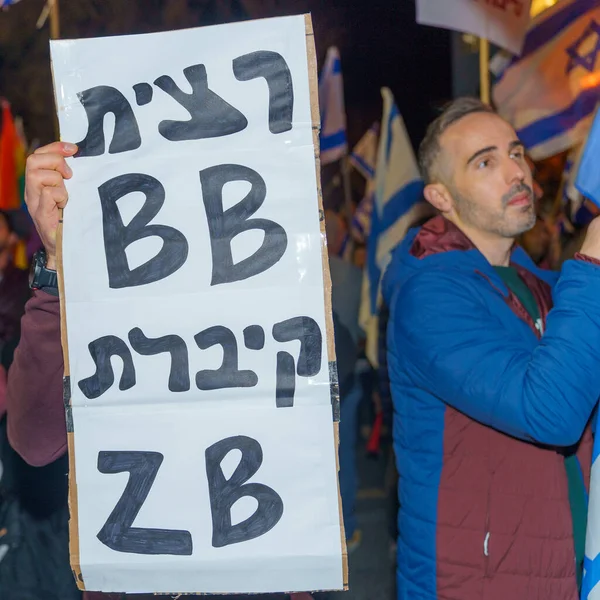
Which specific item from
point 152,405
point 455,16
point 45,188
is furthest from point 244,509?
point 455,16

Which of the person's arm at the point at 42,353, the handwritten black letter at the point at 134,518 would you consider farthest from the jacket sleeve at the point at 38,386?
the handwritten black letter at the point at 134,518

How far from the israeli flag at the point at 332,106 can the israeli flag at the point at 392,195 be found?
2.97 ft

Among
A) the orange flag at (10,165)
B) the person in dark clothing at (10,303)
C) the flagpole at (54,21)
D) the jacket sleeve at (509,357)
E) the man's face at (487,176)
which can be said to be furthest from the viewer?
the orange flag at (10,165)

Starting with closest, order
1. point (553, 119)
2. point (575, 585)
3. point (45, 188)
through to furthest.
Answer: point (45, 188) < point (575, 585) < point (553, 119)

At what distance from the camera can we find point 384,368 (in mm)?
4555

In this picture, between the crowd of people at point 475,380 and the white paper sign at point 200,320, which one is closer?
the white paper sign at point 200,320

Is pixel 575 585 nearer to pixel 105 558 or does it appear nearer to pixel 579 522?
pixel 579 522

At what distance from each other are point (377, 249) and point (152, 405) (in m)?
3.25

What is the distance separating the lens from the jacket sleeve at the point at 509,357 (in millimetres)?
1859

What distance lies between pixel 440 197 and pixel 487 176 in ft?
0.48

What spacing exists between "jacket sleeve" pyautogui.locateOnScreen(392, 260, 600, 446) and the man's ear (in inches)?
16.8

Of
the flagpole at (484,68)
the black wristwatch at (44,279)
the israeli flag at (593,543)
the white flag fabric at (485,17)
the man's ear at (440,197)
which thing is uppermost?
the white flag fabric at (485,17)

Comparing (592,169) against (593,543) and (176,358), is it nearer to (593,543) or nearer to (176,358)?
(593,543)

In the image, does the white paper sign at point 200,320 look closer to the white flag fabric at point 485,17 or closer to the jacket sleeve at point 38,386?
the jacket sleeve at point 38,386
